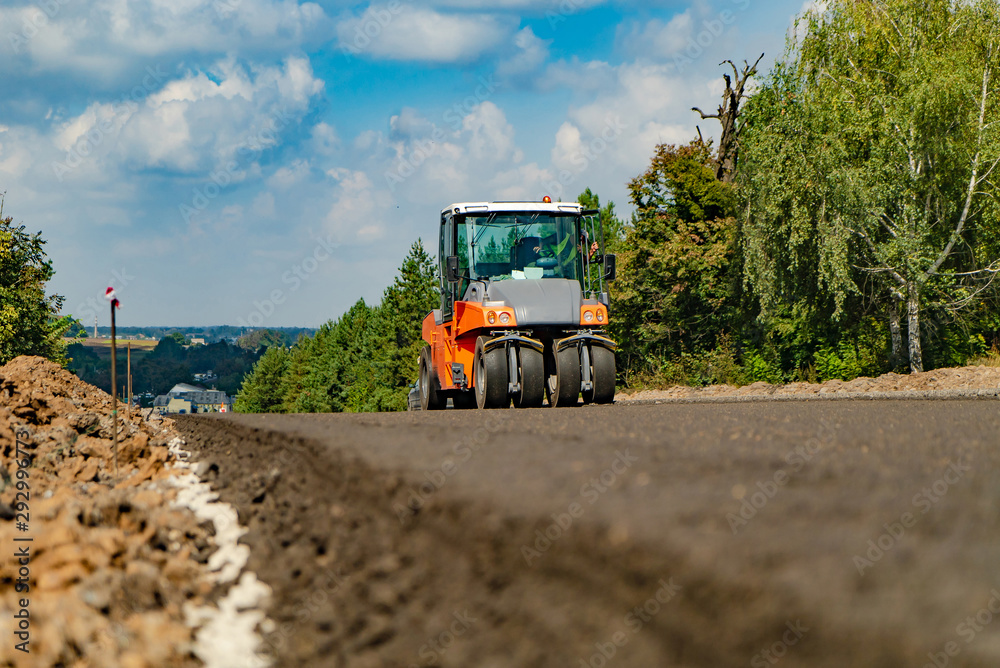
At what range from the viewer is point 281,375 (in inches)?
4449

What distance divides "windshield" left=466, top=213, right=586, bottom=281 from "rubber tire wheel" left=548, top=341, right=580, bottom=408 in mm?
1841

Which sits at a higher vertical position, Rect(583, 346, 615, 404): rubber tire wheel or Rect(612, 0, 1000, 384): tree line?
Rect(612, 0, 1000, 384): tree line

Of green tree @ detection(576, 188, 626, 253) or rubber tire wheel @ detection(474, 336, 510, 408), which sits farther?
green tree @ detection(576, 188, 626, 253)

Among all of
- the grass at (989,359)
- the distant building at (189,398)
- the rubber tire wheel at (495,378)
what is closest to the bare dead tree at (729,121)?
the grass at (989,359)

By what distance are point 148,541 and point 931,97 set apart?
2421 centimetres

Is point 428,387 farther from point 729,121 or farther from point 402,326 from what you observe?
point 402,326

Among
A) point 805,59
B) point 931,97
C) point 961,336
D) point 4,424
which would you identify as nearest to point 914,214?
point 931,97

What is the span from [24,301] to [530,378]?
42.7 metres

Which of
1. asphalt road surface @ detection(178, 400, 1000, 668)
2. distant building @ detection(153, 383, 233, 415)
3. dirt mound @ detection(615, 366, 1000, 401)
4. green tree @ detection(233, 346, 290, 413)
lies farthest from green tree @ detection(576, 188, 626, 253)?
distant building @ detection(153, 383, 233, 415)

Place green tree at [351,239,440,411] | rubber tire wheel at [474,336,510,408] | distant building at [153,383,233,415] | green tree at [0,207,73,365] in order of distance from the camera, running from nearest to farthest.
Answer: rubber tire wheel at [474,336,510,408] < green tree at [0,207,73,365] < green tree at [351,239,440,411] < distant building at [153,383,233,415]

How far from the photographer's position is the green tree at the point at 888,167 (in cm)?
2317

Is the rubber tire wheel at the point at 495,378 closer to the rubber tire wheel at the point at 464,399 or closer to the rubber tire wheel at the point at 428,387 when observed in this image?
the rubber tire wheel at the point at 464,399

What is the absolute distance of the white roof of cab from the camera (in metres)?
13.2

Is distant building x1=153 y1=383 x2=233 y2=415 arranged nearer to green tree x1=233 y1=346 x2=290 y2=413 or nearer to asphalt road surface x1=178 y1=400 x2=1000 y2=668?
green tree x1=233 y1=346 x2=290 y2=413
